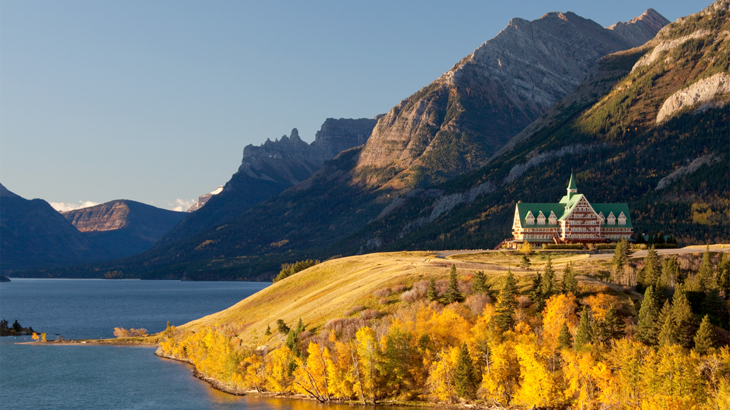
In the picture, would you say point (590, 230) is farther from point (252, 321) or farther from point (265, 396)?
point (265, 396)

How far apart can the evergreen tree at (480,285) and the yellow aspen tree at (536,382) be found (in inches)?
739

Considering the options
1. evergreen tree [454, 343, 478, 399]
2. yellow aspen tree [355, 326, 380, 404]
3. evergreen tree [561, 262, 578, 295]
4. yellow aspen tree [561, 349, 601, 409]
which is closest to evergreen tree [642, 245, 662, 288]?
evergreen tree [561, 262, 578, 295]

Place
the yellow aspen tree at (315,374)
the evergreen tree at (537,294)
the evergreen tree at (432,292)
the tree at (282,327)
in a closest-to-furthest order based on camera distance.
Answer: the yellow aspen tree at (315,374) < the evergreen tree at (537,294) < the evergreen tree at (432,292) < the tree at (282,327)

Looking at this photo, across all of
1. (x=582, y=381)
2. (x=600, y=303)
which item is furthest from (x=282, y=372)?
(x=600, y=303)

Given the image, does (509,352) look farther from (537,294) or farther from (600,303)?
(600,303)

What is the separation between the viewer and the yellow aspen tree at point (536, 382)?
82438 millimetres

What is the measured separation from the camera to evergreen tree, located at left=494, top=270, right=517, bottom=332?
9400cm

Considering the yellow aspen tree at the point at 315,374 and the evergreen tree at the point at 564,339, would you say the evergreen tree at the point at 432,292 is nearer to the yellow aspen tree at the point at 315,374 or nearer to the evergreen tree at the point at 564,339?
the yellow aspen tree at the point at 315,374

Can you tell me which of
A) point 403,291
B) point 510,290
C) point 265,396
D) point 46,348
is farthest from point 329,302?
point 46,348

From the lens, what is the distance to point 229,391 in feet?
341

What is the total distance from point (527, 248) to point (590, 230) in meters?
28.3

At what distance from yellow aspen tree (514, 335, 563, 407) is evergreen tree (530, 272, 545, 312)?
510 inches

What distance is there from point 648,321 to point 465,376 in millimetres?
26673

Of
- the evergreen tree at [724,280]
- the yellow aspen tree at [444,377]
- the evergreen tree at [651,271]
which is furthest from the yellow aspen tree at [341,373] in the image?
the evergreen tree at [724,280]
